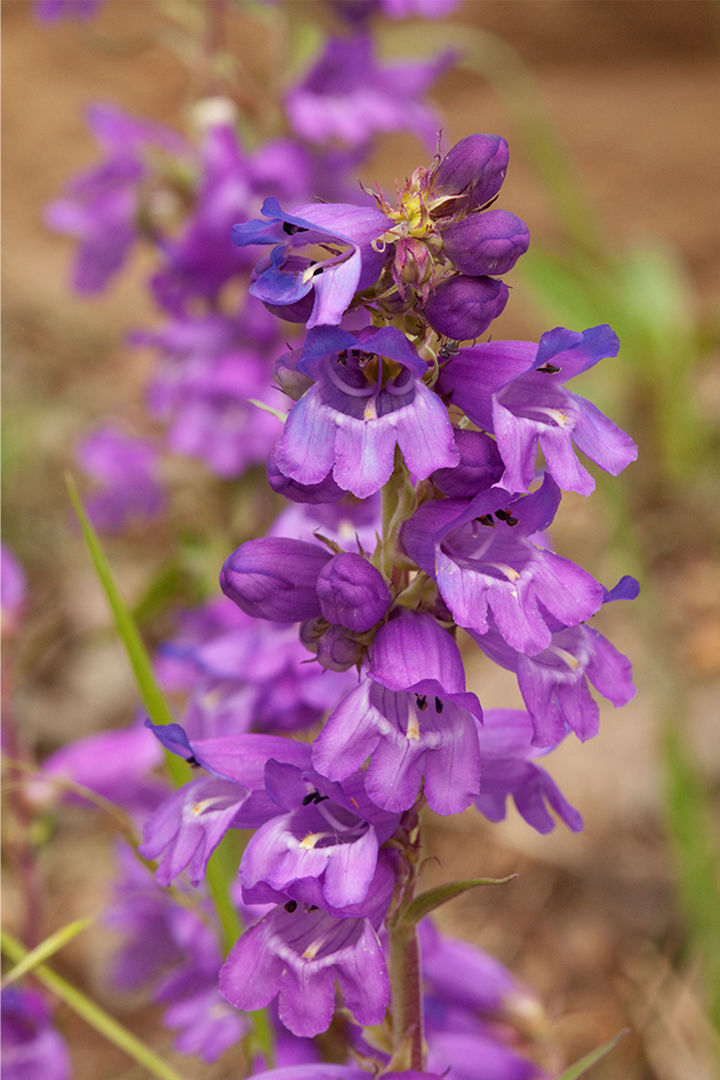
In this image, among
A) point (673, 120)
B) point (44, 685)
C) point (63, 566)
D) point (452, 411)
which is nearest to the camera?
point (452, 411)

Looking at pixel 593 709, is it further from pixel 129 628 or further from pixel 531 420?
pixel 129 628

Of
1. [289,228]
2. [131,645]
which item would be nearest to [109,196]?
[131,645]

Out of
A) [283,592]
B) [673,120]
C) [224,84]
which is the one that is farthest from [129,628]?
[673,120]

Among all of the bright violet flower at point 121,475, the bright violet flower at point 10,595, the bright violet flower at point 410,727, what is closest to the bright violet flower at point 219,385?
the bright violet flower at point 121,475

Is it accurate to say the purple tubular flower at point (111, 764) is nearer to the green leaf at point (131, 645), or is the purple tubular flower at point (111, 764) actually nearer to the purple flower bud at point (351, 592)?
the green leaf at point (131, 645)

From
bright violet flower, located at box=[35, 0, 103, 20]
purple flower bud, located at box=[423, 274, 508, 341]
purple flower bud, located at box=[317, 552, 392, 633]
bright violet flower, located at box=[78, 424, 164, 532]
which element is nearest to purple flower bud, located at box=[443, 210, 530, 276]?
purple flower bud, located at box=[423, 274, 508, 341]
